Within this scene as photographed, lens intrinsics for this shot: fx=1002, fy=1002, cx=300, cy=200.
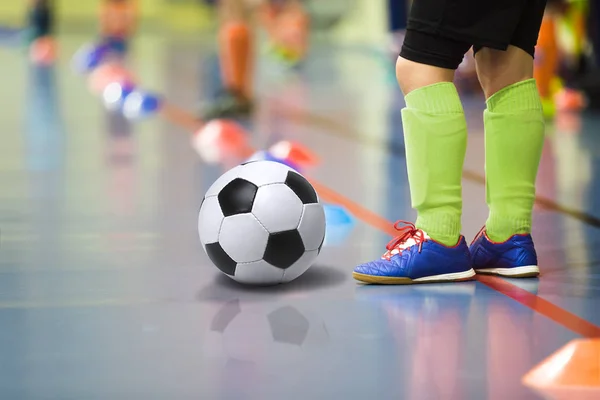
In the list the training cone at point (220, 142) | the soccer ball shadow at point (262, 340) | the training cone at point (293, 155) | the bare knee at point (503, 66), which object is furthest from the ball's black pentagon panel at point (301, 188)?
the training cone at point (220, 142)

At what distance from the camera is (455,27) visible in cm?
259

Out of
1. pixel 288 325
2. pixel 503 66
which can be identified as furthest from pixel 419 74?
pixel 288 325

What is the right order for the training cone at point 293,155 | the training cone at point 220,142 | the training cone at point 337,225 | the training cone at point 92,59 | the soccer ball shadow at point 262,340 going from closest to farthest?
1. the soccer ball shadow at point 262,340
2. the training cone at point 337,225
3. the training cone at point 293,155
4. the training cone at point 220,142
5. the training cone at point 92,59

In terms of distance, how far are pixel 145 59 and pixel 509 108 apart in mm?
8834

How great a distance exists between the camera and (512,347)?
2.19m

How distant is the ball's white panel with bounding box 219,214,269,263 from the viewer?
2.69m

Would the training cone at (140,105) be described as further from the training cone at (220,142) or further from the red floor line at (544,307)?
the red floor line at (544,307)

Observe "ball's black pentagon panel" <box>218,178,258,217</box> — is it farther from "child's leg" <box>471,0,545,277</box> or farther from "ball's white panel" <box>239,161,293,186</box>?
"child's leg" <box>471,0,545,277</box>

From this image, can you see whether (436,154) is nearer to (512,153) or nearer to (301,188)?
(512,153)

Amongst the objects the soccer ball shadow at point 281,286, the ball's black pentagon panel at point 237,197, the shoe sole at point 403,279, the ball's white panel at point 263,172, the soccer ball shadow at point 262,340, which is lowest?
the soccer ball shadow at point 281,286

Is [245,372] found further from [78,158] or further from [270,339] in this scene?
[78,158]

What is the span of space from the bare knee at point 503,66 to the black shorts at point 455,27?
0.10 metres

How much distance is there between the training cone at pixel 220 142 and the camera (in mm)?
5082

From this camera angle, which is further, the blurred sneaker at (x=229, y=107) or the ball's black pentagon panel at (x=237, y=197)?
the blurred sneaker at (x=229, y=107)
